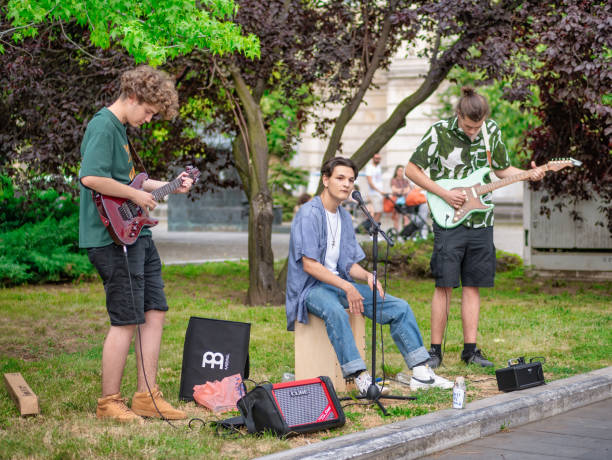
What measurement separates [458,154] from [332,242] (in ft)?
4.84

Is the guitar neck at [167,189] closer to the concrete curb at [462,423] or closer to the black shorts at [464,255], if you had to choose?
the concrete curb at [462,423]

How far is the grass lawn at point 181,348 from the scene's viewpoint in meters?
4.86

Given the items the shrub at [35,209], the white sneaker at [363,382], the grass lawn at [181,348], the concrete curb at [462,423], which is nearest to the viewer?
the concrete curb at [462,423]

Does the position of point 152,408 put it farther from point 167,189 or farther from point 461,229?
point 461,229

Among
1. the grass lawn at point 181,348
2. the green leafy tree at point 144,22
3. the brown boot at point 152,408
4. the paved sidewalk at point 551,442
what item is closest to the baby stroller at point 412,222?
the grass lawn at point 181,348

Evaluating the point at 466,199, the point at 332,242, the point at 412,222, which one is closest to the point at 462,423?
the point at 332,242

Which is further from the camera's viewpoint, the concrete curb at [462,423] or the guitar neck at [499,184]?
the guitar neck at [499,184]

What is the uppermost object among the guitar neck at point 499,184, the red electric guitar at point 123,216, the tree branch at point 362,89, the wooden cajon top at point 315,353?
the tree branch at point 362,89

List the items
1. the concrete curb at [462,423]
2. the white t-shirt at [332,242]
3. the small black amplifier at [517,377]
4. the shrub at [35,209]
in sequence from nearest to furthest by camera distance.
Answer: the concrete curb at [462,423], the small black amplifier at [517,377], the white t-shirt at [332,242], the shrub at [35,209]

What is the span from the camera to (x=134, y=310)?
17.7ft

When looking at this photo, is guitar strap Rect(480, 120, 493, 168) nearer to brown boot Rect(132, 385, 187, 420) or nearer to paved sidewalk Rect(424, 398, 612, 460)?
paved sidewalk Rect(424, 398, 612, 460)

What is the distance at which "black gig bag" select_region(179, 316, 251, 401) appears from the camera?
604 centimetres

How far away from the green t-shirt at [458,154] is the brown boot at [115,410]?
3.07 metres

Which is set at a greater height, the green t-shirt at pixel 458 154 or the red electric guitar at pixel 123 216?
the green t-shirt at pixel 458 154
